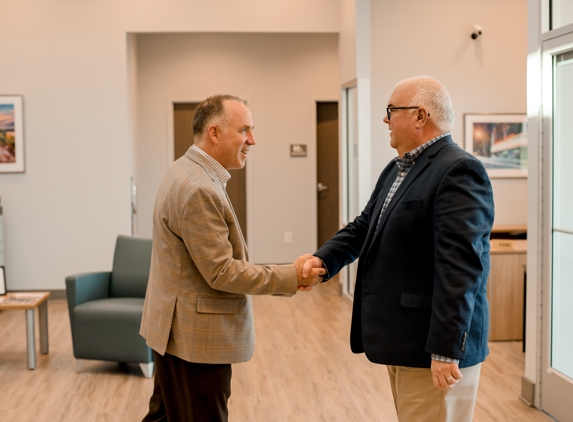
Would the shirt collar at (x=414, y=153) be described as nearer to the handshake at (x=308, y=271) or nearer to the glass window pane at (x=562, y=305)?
the handshake at (x=308, y=271)

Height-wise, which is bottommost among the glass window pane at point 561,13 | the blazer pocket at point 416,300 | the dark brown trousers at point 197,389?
the dark brown trousers at point 197,389

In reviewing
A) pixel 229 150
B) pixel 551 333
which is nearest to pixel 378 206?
pixel 229 150

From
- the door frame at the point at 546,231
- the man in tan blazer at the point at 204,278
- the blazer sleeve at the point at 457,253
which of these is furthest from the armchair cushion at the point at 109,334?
the blazer sleeve at the point at 457,253

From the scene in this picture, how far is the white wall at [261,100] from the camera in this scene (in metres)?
8.55

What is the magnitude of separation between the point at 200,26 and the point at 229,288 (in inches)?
202

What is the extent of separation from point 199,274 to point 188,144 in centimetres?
655

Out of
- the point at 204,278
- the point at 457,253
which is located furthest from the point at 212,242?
the point at 457,253

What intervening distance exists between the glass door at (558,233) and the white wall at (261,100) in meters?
5.18

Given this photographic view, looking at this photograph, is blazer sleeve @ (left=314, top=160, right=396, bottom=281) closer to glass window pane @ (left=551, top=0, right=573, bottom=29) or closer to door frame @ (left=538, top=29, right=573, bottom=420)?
door frame @ (left=538, top=29, right=573, bottom=420)

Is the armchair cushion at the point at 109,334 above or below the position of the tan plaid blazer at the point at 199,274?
below

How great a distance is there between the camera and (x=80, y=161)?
6844mm

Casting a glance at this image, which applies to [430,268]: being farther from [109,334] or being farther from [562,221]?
[109,334]

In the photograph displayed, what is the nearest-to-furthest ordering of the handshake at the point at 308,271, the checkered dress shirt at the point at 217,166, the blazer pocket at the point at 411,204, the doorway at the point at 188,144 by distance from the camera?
the blazer pocket at the point at 411,204
the checkered dress shirt at the point at 217,166
the handshake at the point at 308,271
the doorway at the point at 188,144

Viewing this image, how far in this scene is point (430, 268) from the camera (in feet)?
6.81
